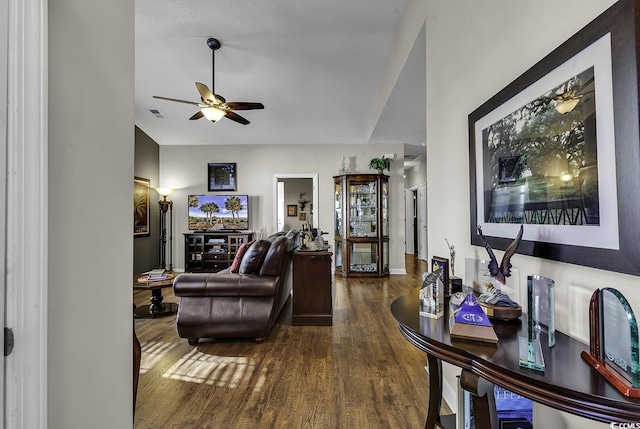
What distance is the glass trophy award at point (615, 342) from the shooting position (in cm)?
65

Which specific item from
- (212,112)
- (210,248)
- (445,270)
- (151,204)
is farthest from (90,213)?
(151,204)

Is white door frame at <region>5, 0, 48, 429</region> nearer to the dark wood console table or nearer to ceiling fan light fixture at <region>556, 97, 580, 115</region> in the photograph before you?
the dark wood console table

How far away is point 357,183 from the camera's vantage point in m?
6.16

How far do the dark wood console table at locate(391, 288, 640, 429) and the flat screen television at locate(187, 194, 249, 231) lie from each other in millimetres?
5693

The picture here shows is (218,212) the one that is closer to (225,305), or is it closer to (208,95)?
(208,95)

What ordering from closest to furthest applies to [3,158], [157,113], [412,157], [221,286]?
[3,158] → [221,286] → [157,113] → [412,157]

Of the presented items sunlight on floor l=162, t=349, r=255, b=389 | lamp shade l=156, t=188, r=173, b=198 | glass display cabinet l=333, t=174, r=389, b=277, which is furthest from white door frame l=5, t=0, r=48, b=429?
lamp shade l=156, t=188, r=173, b=198

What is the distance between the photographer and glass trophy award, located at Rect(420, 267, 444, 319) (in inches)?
47.8

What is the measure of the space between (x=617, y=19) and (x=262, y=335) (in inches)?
116

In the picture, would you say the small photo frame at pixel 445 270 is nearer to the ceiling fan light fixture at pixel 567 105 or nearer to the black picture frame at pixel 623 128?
the black picture frame at pixel 623 128

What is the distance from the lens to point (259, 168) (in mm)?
6719

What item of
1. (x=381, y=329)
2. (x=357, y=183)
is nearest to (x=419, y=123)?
(x=357, y=183)

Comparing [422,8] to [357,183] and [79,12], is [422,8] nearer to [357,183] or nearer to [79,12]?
[79,12]

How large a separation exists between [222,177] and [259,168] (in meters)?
0.83
